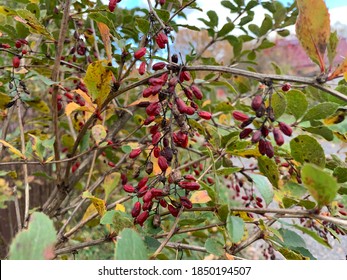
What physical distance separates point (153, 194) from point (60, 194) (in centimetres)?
62

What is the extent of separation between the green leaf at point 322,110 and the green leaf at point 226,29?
733 millimetres

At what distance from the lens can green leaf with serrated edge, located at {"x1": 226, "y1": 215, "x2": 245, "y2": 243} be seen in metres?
0.60

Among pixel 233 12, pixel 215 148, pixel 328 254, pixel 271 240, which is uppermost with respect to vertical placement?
pixel 233 12

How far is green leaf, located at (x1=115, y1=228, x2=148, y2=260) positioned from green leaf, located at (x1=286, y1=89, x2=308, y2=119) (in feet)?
1.22

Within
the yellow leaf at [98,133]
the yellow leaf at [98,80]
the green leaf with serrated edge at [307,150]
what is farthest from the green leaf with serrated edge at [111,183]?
the green leaf with serrated edge at [307,150]

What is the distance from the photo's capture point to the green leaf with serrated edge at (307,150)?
24.1 inches

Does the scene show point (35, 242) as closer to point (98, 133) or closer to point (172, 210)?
point (172, 210)

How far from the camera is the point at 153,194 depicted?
2.06 ft

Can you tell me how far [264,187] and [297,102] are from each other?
0.53 ft

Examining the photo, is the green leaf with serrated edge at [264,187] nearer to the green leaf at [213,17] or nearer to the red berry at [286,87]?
the red berry at [286,87]

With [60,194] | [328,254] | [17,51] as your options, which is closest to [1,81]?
[17,51]

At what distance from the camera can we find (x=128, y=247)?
45 centimetres
